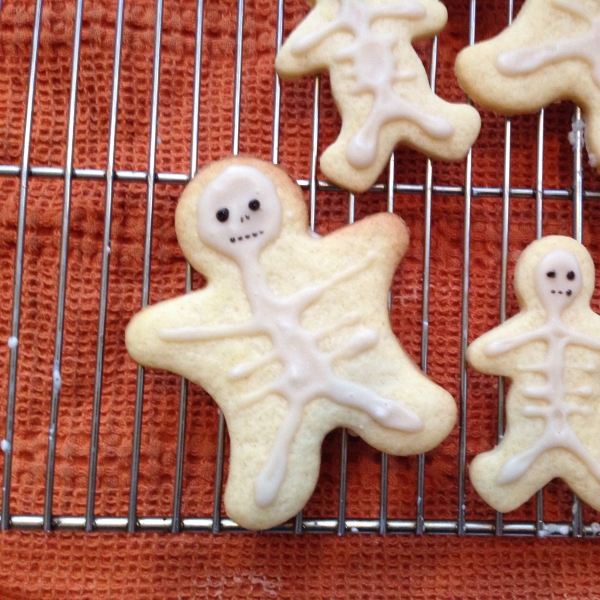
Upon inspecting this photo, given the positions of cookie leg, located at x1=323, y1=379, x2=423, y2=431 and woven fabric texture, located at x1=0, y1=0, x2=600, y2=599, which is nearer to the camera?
cookie leg, located at x1=323, y1=379, x2=423, y2=431

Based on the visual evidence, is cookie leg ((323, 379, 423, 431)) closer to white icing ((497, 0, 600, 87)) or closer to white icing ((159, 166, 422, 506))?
white icing ((159, 166, 422, 506))

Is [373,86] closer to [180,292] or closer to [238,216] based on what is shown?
[238,216]

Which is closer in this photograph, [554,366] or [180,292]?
[554,366]

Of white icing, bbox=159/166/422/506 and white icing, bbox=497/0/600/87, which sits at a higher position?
white icing, bbox=497/0/600/87

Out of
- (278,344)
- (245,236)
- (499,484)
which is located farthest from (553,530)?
(245,236)

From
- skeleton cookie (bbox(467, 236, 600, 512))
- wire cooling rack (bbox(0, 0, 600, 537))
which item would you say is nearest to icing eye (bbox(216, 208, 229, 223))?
wire cooling rack (bbox(0, 0, 600, 537))

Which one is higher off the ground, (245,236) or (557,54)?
(557,54)
